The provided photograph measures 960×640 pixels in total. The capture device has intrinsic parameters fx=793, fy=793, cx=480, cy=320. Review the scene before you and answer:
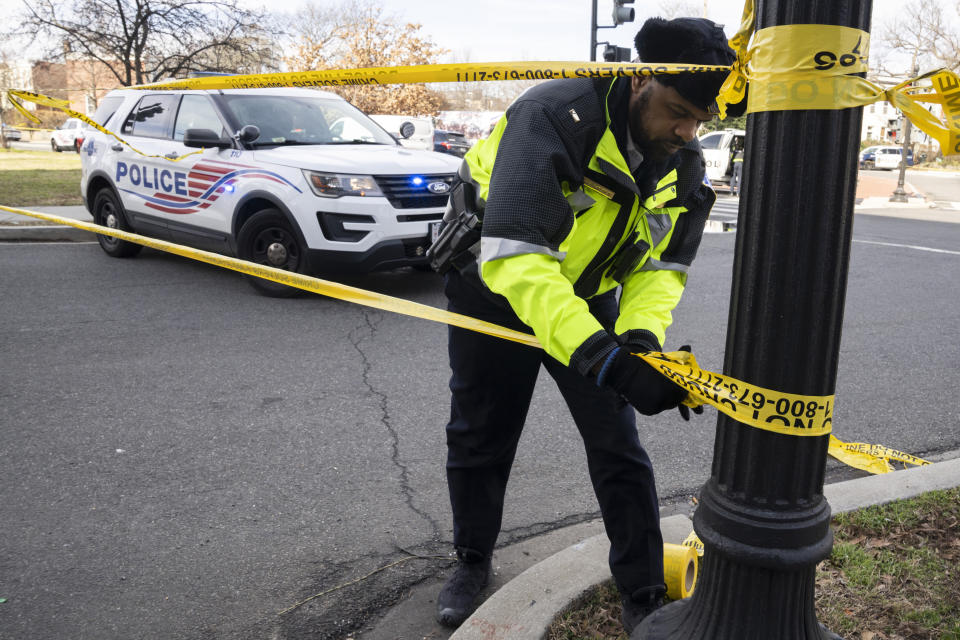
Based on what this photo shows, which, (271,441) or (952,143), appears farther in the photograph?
(271,441)

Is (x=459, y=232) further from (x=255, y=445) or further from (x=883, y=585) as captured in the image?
(x=255, y=445)

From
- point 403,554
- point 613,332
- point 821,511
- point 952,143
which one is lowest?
point 403,554

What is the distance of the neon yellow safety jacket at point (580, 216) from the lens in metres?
1.83

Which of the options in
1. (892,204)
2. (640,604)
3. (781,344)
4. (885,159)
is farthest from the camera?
(885,159)

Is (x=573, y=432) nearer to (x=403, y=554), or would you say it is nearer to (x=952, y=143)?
(x=403, y=554)

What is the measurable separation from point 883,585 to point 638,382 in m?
1.39

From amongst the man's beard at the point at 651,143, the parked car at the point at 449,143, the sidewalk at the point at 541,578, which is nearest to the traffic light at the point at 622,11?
the sidewalk at the point at 541,578

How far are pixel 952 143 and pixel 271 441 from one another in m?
3.19

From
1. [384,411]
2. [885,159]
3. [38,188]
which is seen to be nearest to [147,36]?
[38,188]

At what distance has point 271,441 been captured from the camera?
12.7 ft

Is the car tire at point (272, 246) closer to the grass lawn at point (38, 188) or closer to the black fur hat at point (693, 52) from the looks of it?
the black fur hat at point (693, 52)

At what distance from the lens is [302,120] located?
7.35 metres

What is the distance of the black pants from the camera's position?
7.49 ft

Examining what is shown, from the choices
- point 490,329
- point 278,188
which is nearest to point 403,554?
point 490,329
